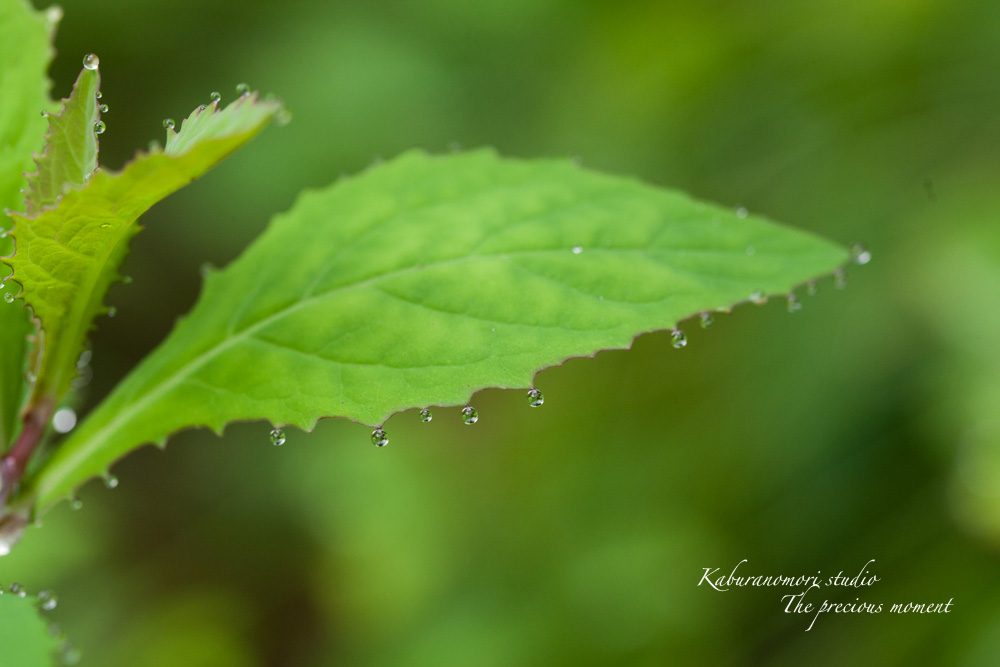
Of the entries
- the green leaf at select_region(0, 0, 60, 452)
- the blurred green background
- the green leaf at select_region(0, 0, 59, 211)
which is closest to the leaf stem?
the green leaf at select_region(0, 0, 60, 452)

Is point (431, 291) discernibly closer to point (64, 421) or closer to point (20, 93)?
point (20, 93)

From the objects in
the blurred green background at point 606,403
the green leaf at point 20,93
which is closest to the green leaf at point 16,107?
the green leaf at point 20,93

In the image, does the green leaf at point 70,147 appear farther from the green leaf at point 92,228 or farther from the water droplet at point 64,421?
the water droplet at point 64,421

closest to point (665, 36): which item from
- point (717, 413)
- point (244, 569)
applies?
point (717, 413)

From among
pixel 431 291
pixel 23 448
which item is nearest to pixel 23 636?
pixel 23 448

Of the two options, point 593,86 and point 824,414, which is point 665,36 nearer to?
point 593,86

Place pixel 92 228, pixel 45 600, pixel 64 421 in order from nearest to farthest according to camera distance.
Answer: pixel 92 228, pixel 45 600, pixel 64 421
